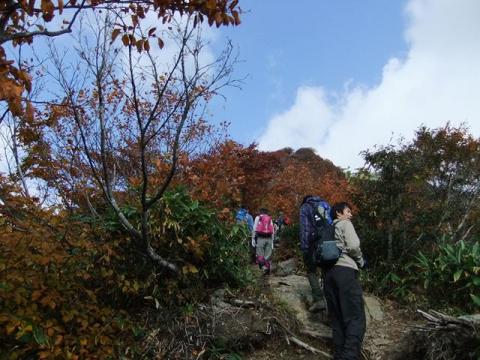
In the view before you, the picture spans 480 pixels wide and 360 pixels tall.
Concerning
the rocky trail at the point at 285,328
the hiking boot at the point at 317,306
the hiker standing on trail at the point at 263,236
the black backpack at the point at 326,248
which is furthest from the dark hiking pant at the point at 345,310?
the hiker standing on trail at the point at 263,236

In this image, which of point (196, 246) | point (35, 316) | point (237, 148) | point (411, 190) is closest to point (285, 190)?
point (237, 148)

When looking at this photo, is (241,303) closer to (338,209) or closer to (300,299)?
(300,299)

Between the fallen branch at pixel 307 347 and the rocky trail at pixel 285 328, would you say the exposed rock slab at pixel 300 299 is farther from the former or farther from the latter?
the fallen branch at pixel 307 347

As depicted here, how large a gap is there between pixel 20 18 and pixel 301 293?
18.2ft

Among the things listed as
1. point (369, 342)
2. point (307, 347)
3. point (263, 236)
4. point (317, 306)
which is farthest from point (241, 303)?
point (263, 236)

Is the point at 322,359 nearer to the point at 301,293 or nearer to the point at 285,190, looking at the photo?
the point at 301,293

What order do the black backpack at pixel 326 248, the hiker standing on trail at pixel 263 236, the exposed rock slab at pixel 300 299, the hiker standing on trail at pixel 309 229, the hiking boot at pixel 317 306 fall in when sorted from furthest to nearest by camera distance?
the hiker standing on trail at pixel 263 236 < the hiking boot at pixel 317 306 < the exposed rock slab at pixel 300 299 < the hiker standing on trail at pixel 309 229 < the black backpack at pixel 326 248

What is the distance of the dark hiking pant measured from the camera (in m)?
5.18

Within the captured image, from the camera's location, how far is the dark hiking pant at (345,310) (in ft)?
17.0

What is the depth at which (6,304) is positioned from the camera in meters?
5.02

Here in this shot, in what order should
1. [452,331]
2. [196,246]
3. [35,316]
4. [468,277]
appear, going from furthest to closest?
[468,277]
[196,246]
[452,331]
[35,316]

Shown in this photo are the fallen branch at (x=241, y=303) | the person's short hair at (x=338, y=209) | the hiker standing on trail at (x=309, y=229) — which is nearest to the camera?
the person's short hair at (x=338, y=209)

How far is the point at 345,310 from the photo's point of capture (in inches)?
208

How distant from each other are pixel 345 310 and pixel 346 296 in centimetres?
15
